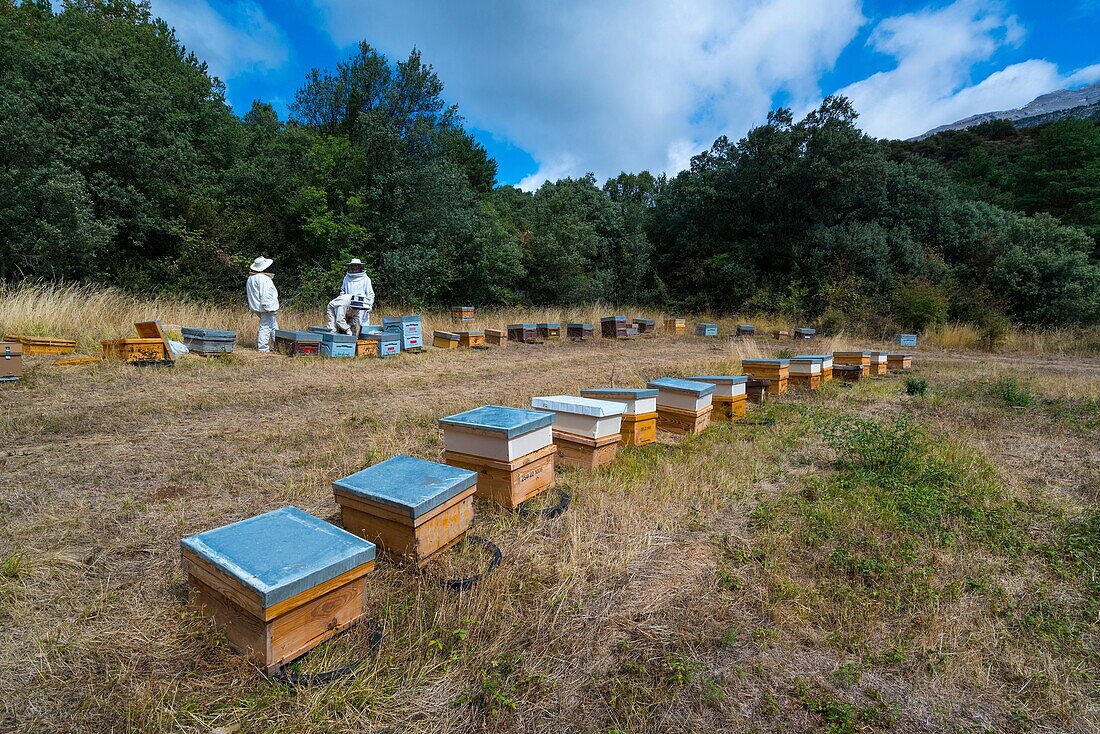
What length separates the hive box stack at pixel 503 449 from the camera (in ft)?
10.3

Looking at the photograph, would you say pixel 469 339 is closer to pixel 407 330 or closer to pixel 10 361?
pixel 407 330

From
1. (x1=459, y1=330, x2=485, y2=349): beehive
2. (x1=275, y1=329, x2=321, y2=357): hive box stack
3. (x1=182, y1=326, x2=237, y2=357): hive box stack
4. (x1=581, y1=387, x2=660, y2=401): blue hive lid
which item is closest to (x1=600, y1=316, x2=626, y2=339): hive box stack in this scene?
(x1=459, y1=330, x2=485, y2=349): beehive

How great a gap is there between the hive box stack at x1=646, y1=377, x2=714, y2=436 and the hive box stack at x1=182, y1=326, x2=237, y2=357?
7363mm

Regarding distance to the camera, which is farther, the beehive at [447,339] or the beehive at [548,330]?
the beehive at [548,330]

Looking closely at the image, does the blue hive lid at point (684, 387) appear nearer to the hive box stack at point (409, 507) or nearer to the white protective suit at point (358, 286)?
the hive box stack at point (409, 507)

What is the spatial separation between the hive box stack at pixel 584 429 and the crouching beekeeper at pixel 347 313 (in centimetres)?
744

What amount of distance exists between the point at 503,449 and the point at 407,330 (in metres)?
8.12

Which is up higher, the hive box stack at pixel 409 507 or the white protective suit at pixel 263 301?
the white protective suit at pixel 263 301

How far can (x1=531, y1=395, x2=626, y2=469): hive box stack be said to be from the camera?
3.93m

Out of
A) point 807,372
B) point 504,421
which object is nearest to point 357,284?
point 504,421

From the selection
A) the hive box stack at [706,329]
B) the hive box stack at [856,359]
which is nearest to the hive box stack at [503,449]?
the hive box stack at [856,359]

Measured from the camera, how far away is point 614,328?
1488cm

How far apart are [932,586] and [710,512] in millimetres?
1263

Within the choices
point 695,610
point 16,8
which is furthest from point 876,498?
point 16,8
